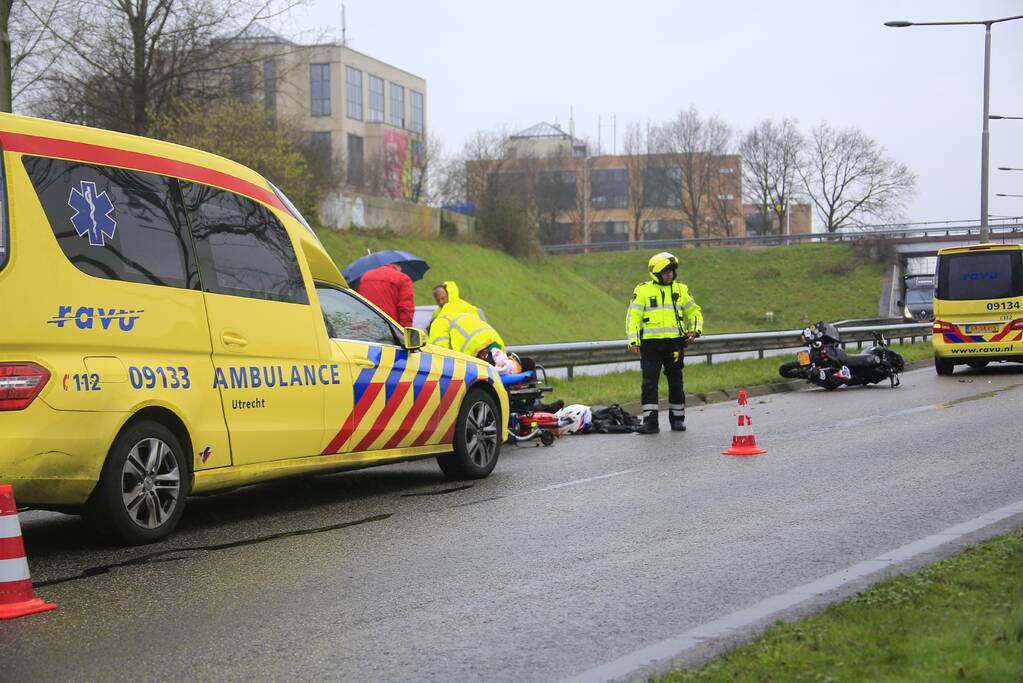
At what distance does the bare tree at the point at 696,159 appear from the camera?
343 feet

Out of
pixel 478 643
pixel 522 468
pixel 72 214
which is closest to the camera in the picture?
pixel 478 643

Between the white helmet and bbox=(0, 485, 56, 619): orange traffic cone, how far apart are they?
8.77m

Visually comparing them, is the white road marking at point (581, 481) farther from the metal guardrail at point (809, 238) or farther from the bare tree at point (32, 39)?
the metal guardrail at point (809, 238)

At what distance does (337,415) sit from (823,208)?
294ft

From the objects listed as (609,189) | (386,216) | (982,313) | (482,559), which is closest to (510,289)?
(386,216)

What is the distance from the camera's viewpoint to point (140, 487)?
25.1 feet

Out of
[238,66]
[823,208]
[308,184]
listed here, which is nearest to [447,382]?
[238,66]

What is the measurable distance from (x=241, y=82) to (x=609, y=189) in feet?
294

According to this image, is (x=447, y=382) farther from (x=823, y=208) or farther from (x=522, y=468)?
(x=823, y=208)

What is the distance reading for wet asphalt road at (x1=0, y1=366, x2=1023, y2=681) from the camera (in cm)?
528

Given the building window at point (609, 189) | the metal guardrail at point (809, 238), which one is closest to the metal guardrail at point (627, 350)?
the metal guardrail at point (809, 238)

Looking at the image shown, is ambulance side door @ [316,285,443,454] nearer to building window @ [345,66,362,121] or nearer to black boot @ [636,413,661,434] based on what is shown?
black boot @ [636,413,661,434]

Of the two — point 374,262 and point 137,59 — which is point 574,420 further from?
point 137,59

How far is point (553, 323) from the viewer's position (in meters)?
52.7
